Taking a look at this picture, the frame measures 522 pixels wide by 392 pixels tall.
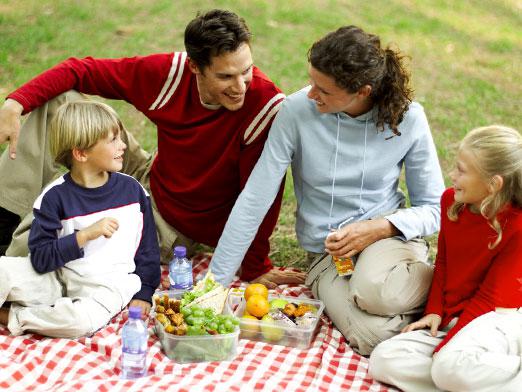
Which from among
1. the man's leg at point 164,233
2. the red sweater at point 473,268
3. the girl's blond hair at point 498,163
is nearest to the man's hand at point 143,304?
the man's leg at point 164,233

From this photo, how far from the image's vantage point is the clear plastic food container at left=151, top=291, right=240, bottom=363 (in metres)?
3.63

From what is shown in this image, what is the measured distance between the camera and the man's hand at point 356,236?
3961 millimetres

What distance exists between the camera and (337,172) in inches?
162

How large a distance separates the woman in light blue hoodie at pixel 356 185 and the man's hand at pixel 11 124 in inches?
47.9

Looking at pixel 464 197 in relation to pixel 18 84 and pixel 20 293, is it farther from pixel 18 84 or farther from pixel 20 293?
pixel 18 84

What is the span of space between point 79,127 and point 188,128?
2.26ft

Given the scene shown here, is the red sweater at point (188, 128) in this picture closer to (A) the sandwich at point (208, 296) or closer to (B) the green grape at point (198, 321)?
(A) the sandwich at point (208, 296)

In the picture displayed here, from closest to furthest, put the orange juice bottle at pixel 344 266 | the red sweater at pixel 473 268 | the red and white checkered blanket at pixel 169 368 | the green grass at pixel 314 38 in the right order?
the red and white checkered blanket at pixel 169 368 < the red sweater at pixel 473 268 < the orange juice bottle at pixel 344 266 < the green grass at pixel 314 38

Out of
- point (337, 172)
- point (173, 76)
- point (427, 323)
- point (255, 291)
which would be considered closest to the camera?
point (427, 323)

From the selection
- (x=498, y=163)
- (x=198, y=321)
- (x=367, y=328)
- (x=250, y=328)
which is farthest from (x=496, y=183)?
(x=198, y=321)

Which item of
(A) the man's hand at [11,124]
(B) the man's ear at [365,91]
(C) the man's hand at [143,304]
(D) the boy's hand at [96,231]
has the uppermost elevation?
(B) the man's ear at [365,91]

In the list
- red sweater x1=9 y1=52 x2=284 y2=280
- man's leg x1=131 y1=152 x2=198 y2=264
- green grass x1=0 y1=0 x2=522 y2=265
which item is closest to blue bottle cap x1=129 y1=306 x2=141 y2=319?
red sweater x1=9 y1=52 x2=284 y2=280

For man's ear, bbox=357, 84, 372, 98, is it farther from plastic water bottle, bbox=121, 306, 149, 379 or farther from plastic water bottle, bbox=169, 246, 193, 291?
plastic water bottle, bbox=121, 306, 149, 379

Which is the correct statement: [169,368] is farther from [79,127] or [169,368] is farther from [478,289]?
[478,289]
